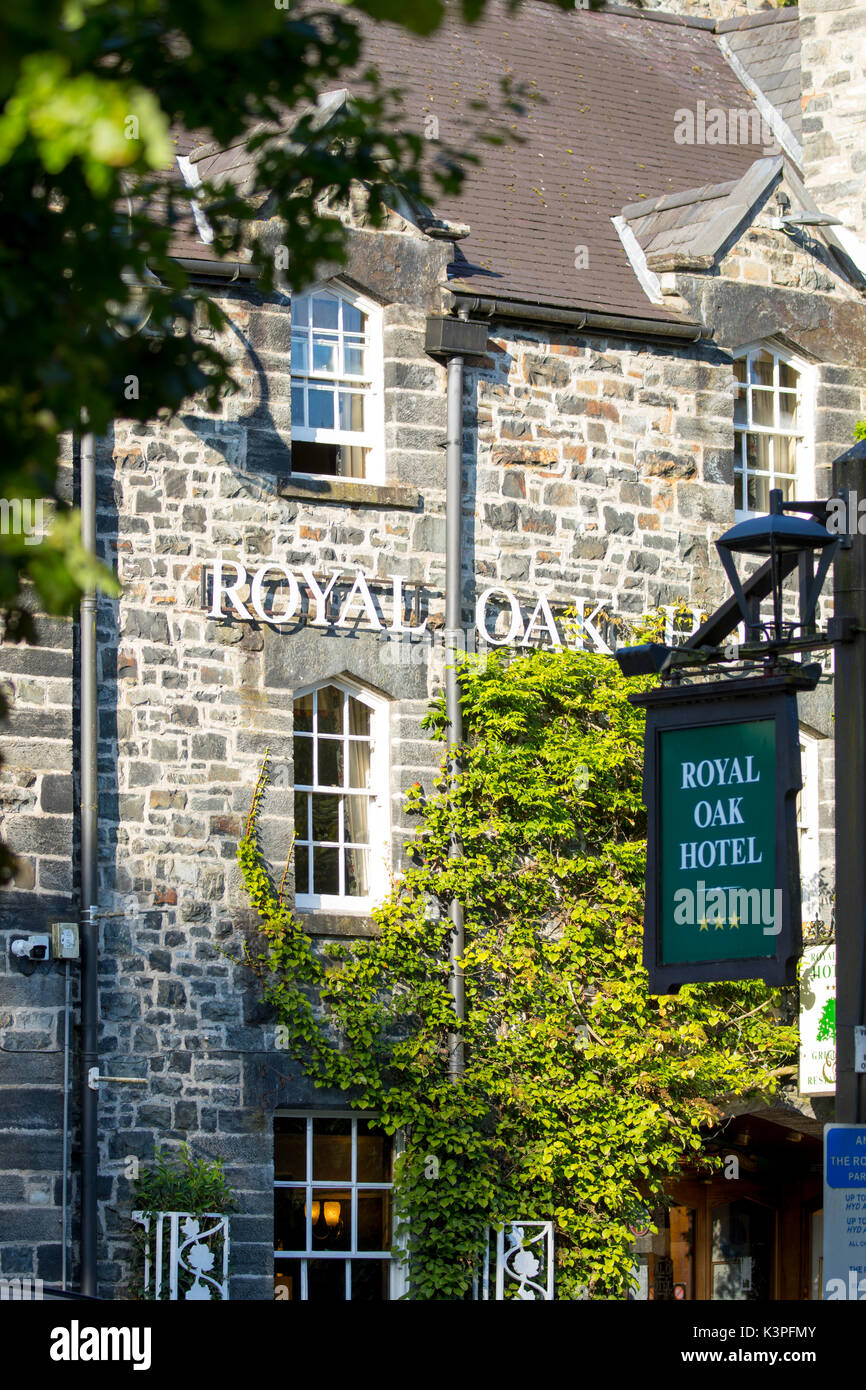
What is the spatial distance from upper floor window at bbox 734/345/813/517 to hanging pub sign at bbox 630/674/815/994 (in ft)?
26.3

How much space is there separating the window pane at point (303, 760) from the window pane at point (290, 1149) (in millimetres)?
2359

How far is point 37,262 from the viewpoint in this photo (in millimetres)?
5738

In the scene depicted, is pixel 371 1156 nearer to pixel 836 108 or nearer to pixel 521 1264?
pixel 521 1264

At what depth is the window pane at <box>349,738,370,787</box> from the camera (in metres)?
16.2

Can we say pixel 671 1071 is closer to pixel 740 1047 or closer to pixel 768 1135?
pixel 740 1047

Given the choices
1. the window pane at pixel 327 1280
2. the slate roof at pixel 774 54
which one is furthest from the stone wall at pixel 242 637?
the slate roof at pixel 774 54

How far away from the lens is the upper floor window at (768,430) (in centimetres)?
1816

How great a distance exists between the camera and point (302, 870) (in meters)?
15.9

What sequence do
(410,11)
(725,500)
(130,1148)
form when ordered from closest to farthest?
(410,11) → (130,1148) → (725,500)

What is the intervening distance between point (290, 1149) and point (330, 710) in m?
3.11

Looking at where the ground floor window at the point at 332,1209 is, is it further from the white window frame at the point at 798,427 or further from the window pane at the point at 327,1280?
the white window frame at the point at 798,427

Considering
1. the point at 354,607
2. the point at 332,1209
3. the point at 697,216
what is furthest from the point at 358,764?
the point at 697,216

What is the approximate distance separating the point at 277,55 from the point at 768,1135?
544 inches
